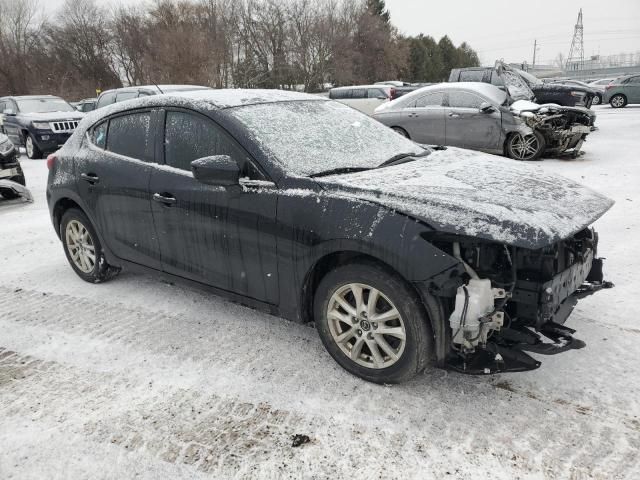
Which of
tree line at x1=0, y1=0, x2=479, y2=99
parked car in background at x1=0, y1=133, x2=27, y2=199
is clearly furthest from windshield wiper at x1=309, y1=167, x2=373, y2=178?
tree line at x1=0, y1=0, x2=479, y2=99

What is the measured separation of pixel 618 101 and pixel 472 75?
1251 centimetres

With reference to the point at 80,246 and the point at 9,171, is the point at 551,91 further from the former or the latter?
the point at 80,246

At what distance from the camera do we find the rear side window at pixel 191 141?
3358 mm

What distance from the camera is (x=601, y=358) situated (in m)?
3.10

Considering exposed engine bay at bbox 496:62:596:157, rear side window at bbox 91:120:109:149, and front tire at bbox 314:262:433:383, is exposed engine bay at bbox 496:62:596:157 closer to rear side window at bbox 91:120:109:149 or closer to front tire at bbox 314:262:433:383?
rear side window at bbox 91:120:109:149

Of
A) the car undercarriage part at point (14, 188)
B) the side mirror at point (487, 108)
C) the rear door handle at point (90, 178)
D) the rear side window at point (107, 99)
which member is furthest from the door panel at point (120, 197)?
the rear side window at point (107, 99)

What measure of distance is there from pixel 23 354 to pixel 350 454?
240 cm

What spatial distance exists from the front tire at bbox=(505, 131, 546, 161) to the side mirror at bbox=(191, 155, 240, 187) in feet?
26.0

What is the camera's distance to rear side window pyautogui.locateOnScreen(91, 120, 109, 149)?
4.35 m

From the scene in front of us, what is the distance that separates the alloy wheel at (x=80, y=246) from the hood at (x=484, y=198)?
104 inches

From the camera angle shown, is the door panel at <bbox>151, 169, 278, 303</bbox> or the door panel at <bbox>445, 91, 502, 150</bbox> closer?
the door panel at <bbox>151, 169, 278, 303</bbox>

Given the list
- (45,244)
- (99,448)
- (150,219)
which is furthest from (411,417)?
(45,244)

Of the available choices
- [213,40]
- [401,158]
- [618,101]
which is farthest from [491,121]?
[213,40]

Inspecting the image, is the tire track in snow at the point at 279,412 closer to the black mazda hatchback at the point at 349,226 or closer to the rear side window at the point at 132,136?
the black mazda hatchback at the point at 349,226
